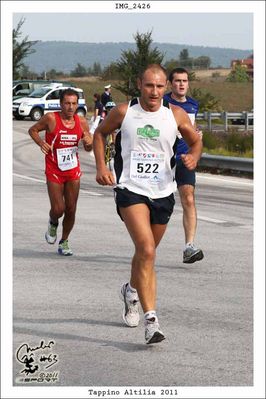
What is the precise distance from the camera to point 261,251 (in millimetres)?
10141

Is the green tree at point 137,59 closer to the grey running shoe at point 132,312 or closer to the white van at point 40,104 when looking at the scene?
the white van at point 40,104

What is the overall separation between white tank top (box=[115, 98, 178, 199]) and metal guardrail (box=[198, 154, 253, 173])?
14348mm

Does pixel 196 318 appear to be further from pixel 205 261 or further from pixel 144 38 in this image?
pixel 144 38

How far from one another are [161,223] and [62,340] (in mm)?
1143

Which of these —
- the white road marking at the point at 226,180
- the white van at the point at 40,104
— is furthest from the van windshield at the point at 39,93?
the white road marking at the point at 226,180

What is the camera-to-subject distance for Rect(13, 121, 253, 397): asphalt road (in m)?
7.07

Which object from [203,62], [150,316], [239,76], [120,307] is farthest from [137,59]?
[203,62]

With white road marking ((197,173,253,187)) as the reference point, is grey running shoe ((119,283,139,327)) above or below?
below

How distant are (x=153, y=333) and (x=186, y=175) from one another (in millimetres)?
4317

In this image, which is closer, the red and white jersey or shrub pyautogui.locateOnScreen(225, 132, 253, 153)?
the red and white jersey

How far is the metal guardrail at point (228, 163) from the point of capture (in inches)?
893

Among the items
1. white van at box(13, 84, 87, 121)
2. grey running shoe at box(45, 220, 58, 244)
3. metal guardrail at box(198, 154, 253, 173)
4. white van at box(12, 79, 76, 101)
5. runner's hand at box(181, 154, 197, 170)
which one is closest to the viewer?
runner's hand at box(181, 154, 197, 170)

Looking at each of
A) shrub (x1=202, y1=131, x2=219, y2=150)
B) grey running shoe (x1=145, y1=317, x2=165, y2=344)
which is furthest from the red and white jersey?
shrub (x1=202, y1=131, x2=219, y2=150)

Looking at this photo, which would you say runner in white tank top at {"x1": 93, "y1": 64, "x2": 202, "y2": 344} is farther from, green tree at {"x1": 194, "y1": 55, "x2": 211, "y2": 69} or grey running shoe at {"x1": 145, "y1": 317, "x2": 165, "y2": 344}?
green tree at {"x1": 194, "y1": 55, "x2": 211, "y2": 69}
